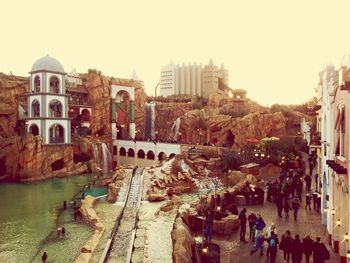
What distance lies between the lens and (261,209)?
19.7m

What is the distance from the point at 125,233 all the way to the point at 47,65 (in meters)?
33.9

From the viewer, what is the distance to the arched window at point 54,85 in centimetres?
4716

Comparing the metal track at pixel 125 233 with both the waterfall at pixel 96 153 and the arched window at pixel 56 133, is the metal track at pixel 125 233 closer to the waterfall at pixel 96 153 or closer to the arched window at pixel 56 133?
the arched window at pixel 56 133

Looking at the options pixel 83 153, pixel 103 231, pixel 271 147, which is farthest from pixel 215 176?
pixel 83 153

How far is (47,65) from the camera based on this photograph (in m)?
46.2

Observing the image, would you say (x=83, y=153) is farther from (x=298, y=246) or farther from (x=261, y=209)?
(x=298, y=246)

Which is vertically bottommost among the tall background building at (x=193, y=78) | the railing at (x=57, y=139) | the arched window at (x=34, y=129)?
the railing at (x=57, y=139)

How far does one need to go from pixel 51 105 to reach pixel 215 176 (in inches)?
1019

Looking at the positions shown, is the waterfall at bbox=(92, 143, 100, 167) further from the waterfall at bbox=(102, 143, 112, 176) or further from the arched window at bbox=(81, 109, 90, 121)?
the arched window at bbox=(81, 109, 90, 121)

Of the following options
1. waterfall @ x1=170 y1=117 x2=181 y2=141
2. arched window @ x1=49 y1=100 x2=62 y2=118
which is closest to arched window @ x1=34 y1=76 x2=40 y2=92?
arched window @ x1=49 y1=100 x2=62 y2=118

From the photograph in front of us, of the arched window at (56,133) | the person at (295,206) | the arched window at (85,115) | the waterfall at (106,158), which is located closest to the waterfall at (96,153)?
the waterfall at (106,158)

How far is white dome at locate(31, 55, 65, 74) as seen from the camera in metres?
46.0

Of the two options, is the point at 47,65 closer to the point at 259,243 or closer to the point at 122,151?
the point at 122,151

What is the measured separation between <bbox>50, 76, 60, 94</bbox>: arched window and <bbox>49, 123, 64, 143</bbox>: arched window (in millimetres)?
4502
